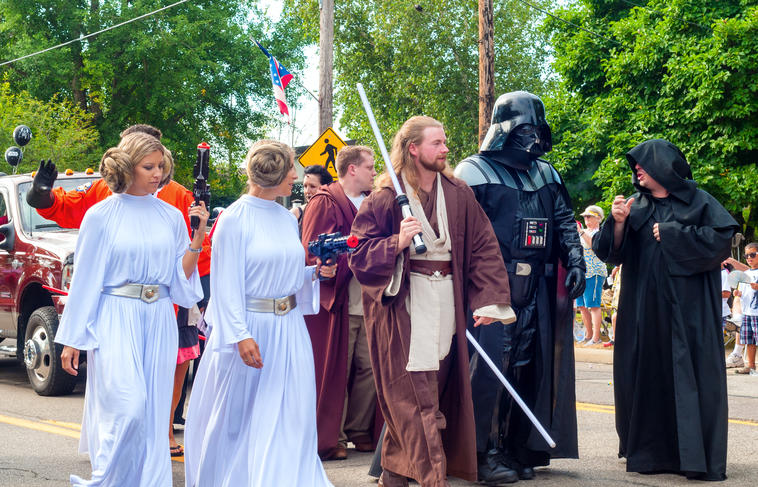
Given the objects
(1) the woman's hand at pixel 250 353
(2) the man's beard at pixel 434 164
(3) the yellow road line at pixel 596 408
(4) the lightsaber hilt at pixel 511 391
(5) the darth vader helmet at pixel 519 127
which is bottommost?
(3) the yellow road line at pixel 596 408

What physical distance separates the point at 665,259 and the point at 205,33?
32049mm

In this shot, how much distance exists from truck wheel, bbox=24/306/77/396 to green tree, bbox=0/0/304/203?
25084 mm

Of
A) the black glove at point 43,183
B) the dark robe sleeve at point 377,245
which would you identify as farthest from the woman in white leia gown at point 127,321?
the black glove at point 43,183

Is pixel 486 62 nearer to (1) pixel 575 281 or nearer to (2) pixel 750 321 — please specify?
(2) pixel 750 321

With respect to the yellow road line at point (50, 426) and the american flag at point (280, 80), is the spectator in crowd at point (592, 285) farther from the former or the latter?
the yellow road line at point (50, 426)

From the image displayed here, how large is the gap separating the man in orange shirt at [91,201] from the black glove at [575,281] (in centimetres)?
238

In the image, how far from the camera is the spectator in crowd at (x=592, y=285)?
540 inches

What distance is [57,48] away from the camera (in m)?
34.6

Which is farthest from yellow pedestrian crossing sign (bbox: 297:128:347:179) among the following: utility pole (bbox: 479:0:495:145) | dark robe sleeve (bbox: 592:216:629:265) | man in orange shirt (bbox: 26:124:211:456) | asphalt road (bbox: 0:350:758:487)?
dark robe sleeve (bbox: 592:216:629:265)

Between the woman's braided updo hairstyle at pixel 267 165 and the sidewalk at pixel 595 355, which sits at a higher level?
the woman's braided updo hairstyle at pixel 267 165

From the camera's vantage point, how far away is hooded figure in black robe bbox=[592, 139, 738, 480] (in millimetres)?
5945

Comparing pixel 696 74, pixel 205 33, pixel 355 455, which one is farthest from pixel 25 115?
pixel 355 455

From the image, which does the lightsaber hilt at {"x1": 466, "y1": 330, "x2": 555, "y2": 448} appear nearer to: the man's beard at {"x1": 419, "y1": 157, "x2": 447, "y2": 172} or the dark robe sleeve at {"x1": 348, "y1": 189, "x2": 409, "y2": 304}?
the dark robe sleeve at {"x1": 348, "y1": 189, "x2": 409, "y2": 304}

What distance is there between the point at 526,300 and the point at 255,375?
1.80m
